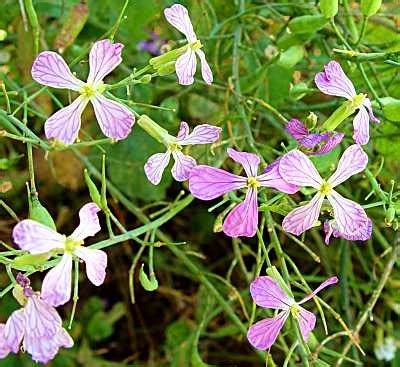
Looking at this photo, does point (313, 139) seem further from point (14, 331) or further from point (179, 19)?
point (14, 331)

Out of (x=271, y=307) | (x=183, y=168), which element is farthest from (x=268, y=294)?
(x=183, y=168)

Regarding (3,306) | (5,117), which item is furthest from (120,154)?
(5,117)

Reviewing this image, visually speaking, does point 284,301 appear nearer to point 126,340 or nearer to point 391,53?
point 391,53

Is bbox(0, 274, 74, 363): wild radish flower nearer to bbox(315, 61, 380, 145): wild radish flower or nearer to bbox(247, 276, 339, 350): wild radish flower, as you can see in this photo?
bbox(247, 276, 339, 350): wild radish flower

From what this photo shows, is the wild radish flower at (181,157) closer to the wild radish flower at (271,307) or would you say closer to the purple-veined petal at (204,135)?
the purple-veined petal at (204,135)

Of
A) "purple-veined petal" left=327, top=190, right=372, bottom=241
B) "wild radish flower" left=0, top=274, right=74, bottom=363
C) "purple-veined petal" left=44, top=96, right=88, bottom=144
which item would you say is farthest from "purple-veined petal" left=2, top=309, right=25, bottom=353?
"purple-veined petal" left=327, top=190, right=372, bottom=241

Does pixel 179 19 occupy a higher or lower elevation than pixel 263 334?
higher

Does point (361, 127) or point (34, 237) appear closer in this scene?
point (34, 237)
